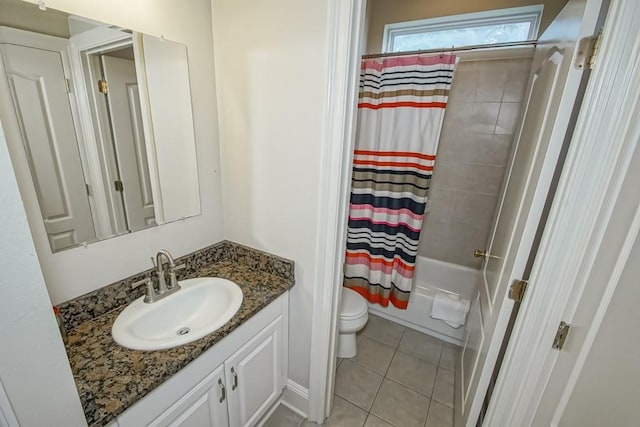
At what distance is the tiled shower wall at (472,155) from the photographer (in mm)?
2000

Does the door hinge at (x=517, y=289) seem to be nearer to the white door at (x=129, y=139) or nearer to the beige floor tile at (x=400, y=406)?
the beige floor tile at (x=400, y=406)

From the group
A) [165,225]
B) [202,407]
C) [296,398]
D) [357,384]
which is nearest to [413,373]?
[357,384]

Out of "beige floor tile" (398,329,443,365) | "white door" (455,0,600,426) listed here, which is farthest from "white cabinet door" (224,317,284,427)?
"beige floor tile" (398,329,443,365)

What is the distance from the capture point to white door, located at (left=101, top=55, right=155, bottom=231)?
1027mm

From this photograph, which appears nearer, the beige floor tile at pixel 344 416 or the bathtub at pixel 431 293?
the beige floor tile at pixel 344 416

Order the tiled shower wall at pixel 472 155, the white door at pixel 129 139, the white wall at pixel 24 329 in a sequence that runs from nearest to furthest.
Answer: the white wall at pixel 24 329
the white door at pixel 129 139
the tiled shower wall at pixel 472 155

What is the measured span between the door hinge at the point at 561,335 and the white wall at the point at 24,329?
1272 mm

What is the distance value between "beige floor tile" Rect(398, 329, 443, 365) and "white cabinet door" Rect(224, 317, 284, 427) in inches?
40.7

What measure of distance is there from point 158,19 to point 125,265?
100 centimetres

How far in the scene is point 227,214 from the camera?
150 cm

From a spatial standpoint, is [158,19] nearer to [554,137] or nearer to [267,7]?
[267,7]

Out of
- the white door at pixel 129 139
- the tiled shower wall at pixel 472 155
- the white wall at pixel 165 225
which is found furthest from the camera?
the tiled shower wall at pixel 472 155

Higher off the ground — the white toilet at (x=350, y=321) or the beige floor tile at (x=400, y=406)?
the white toilet at (x=350, y=321)

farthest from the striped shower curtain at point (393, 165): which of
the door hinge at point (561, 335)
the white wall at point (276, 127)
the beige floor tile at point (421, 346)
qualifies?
the door hinge at point (561, 335)
